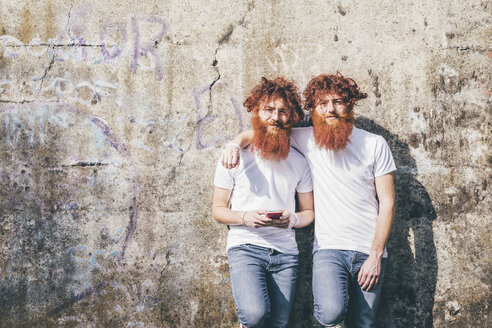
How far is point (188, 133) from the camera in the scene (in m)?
3.52

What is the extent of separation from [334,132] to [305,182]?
0.45 meters

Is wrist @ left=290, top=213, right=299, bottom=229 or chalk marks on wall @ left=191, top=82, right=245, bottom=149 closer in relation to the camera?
wrist @ left=290, top=213, right=299, bottom=229

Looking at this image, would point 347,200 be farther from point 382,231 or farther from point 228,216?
point 228,216

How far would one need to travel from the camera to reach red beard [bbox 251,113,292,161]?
2.99 metres

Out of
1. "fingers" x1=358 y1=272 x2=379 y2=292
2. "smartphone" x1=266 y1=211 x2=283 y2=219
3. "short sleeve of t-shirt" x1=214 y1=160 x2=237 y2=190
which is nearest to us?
"smartphone" x1=266 y1=211 x2=283 y2=219

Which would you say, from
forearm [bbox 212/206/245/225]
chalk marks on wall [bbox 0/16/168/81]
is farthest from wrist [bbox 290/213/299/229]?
chalk marks on wall [bbox 0/16/168/81]

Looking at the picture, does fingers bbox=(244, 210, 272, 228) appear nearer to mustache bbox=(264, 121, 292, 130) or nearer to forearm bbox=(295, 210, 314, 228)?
forearm bbox=(295, 210, 314, 228)

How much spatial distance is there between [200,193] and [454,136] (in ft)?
7.65

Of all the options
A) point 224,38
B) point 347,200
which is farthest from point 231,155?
point 224,38

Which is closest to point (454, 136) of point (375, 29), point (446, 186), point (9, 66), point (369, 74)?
point (446, 186)

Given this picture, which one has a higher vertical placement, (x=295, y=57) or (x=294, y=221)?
(x=295, y=57)

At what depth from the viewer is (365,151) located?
3025mm

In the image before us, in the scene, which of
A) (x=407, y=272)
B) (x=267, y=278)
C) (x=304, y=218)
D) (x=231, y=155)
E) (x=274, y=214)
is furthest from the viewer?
(x=407, y=272)

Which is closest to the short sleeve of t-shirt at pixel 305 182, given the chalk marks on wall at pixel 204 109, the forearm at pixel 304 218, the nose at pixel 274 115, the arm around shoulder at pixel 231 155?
the forearm at pixel 304 218
